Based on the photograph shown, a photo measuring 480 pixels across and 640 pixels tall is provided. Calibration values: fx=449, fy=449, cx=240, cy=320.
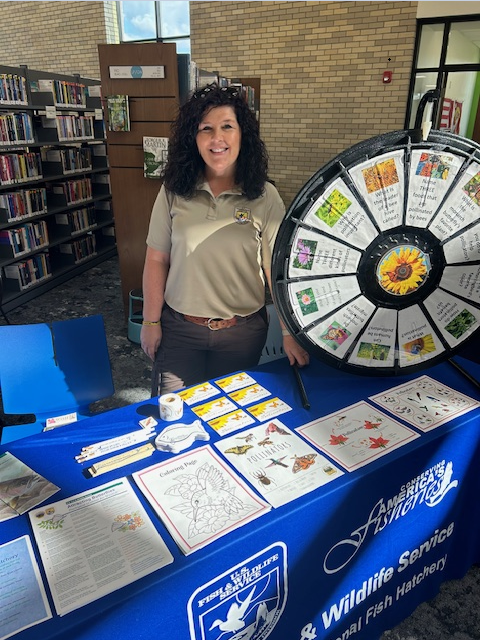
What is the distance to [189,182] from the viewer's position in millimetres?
Result: 1611

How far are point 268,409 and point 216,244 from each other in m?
0.61

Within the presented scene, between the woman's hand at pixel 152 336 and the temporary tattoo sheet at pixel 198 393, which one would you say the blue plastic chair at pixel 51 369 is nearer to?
the woman's hand at pixel 152 336

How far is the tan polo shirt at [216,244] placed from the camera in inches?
63.3

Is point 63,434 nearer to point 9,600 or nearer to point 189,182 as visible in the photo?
point 9,600

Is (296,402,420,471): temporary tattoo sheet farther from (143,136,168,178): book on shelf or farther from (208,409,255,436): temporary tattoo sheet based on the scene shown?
(143,136,168,178): book on shelf

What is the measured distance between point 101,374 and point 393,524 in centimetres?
138

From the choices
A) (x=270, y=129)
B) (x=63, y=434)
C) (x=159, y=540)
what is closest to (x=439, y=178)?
(x=159, y=540)

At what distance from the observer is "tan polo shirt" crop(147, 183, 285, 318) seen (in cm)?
161

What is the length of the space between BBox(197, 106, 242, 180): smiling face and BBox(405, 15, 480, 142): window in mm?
5410

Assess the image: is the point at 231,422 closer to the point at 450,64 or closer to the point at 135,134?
the point at 135,134

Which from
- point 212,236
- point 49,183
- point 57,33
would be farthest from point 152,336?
point 57,33

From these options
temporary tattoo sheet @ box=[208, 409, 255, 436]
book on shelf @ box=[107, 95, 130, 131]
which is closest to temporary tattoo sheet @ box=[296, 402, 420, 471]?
temporary tattoo sheet @ box=[208, 409, 255, 436]

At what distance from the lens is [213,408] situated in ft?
4.78

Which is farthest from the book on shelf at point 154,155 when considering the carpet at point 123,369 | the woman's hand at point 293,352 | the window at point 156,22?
the window at point 156,22
